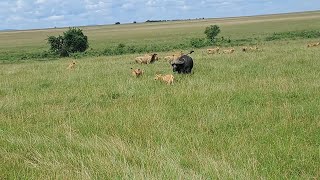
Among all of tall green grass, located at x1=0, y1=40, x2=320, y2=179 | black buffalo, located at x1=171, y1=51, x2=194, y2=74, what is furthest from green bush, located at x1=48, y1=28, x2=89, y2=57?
tall green grass, located at x1=0, y1=40, x2=320, y2=179

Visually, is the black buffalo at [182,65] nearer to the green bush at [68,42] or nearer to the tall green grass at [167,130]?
the tall green grass at [167,130]

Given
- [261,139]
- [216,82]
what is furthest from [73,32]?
[261,139]

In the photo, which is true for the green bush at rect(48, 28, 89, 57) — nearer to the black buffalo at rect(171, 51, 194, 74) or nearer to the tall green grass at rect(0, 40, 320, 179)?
the black buffalo at rect(171, 51, 194, 74)

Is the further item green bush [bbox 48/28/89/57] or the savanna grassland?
green bush [bbox 48/28/89/57]

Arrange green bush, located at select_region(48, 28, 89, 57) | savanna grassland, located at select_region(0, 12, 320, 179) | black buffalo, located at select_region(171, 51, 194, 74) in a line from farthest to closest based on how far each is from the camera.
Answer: green bush, located at select_region(48, 28, 89, 57), black buffalo, located at select_region(171, 51, 194, 74), savanna grassland, located at select_region(0, 12, 320, 179)

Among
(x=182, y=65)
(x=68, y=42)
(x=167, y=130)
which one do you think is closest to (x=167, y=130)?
(x=167, y=130)

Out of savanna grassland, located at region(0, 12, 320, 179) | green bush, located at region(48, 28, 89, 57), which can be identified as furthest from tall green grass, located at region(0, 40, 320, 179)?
green bush, located at region(48, 28, 89, 57)

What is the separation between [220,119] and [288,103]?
7.79ft

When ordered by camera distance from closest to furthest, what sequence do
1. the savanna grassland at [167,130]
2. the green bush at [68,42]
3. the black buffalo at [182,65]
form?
the savanna grassland at [167,130] → the black buffalo at [182,65] → the green bush at [68,42]

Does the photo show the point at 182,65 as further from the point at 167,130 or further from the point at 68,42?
the point at 68,42

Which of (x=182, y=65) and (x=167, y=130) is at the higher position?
(x=182, y=65)

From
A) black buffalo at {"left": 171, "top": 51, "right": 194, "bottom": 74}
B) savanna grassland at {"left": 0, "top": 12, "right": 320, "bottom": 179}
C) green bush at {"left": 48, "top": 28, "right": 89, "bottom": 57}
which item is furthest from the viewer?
green bush at {"left": 48, "top": 28, "right": 89, "bottom": 57}

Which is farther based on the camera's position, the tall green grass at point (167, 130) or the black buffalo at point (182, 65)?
the black buffalo at point (182, 65)

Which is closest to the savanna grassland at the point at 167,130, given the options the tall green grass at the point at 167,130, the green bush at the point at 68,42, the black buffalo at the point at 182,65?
the tall green grass at the point at 167,130
